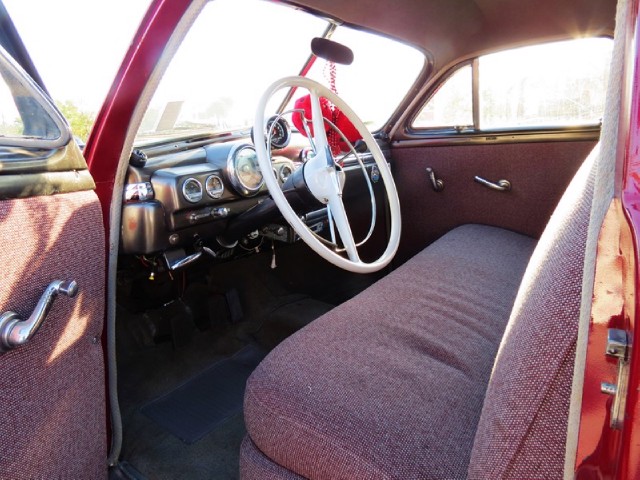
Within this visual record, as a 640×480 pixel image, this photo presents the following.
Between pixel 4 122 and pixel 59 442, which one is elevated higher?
pixel 4 122

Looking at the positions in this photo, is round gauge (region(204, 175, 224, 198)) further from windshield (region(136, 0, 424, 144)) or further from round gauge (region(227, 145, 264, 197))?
windshield (region(136, 0, 424, 144))

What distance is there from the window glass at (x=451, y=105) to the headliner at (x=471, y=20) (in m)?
0.15

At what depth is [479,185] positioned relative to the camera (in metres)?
2.57

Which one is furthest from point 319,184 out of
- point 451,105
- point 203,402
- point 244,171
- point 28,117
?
point 451,105

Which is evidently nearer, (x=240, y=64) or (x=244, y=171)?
(x=244, y=171)

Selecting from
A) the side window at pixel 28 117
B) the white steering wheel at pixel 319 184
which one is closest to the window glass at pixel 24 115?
the side window at pixel 28 117

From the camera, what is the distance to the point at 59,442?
40.7 inches

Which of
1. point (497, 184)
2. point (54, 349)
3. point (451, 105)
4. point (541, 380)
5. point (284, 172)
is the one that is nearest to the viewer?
point (541, 380)

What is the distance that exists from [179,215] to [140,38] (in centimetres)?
60

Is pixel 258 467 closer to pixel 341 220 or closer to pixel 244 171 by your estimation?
pixel 341 220

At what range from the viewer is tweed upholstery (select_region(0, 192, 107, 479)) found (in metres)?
0.89

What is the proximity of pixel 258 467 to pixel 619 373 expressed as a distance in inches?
31.9

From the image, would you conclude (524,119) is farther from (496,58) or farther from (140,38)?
(140,38)

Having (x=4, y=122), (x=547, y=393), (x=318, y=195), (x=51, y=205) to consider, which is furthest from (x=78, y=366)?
(x=547, y=393)
